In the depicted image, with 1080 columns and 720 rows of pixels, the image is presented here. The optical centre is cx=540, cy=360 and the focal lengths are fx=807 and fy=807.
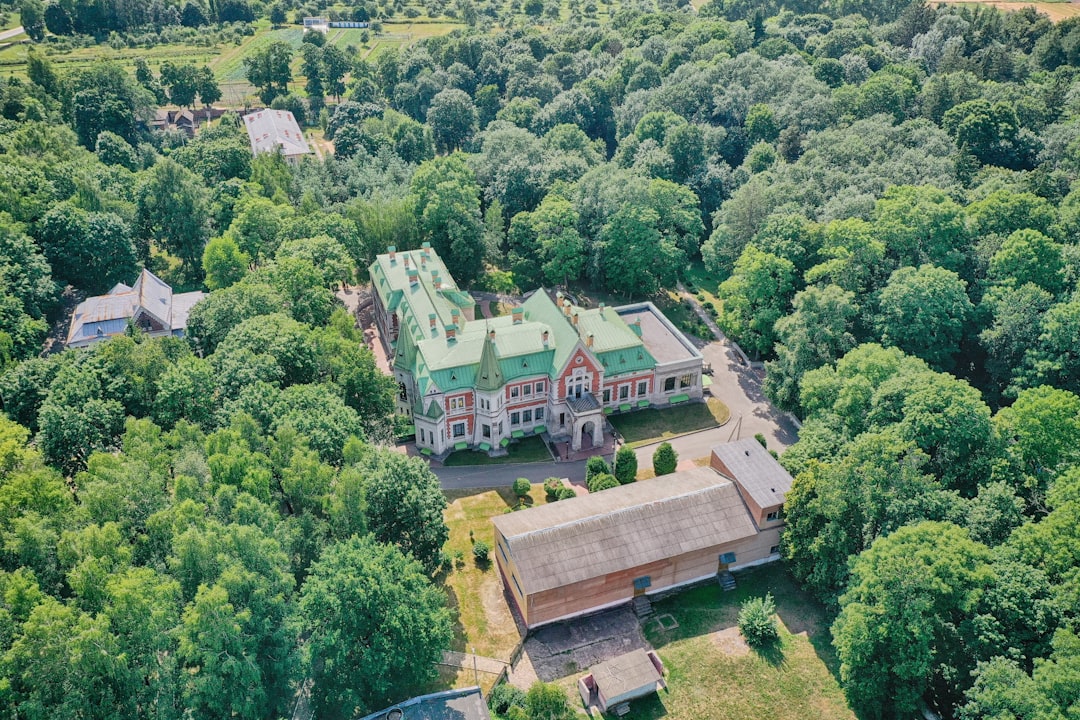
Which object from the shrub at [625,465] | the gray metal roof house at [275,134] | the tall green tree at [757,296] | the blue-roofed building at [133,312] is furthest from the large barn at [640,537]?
the gray metal roof house at [275,134]


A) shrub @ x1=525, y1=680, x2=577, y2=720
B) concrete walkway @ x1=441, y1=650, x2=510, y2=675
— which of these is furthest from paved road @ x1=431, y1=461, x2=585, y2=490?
shrub @ x1=525, y1=680, x2=577, y2=720

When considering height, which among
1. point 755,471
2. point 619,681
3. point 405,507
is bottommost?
point 619,681

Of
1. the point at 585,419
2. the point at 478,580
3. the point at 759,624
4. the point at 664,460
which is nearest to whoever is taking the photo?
the point at 759,624

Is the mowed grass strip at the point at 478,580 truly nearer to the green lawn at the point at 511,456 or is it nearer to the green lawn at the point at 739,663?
the green lawn at the point at 511,456

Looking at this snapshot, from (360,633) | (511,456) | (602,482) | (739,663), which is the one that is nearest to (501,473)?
(511,456)

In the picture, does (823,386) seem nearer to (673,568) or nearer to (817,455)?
(817,455)

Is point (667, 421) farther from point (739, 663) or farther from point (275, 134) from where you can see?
point (275, 134)

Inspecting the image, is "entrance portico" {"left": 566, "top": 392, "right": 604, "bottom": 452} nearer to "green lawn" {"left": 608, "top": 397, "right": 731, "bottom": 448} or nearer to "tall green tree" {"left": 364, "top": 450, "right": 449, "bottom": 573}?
"green lawn" {"left": 608, "top": 397, "right": 731, "bottom": 448}
